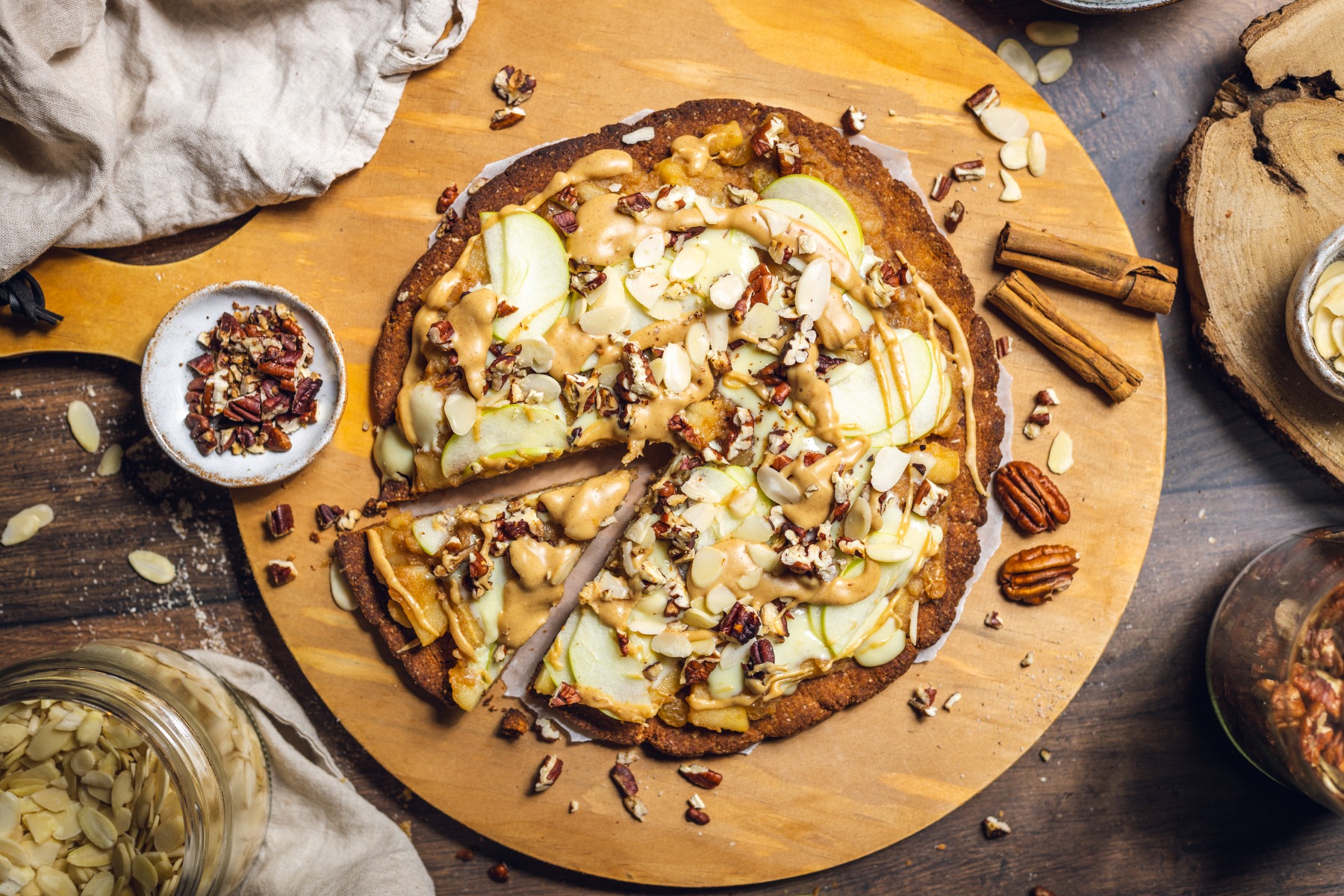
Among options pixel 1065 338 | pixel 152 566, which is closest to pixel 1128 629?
pixel 1065 338

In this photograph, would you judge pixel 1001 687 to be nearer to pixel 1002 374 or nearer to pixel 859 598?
pixel 859 598

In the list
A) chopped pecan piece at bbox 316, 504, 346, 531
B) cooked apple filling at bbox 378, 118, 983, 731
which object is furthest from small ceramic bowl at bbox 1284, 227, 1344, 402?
chopped pecan piece at bbox 316, 504, 346, 531

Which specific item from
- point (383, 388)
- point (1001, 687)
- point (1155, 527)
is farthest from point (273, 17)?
point (1155, 527)

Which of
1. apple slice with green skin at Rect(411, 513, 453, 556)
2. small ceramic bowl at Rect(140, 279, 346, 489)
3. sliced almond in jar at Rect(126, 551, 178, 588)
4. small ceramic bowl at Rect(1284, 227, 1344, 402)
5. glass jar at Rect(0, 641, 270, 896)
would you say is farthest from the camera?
Result: sliced almond in jar at Rect(126, 551, 178, 588)

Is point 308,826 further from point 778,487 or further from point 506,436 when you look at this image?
point 778,487

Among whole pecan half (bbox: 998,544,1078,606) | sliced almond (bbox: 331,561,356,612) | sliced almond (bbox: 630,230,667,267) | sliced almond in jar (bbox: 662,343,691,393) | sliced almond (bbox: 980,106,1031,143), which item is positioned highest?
sliced almond (bbox: 980,106,1031,143)

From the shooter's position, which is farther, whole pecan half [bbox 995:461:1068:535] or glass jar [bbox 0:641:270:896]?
whole pecan half [bbox 995:461:1068:535]

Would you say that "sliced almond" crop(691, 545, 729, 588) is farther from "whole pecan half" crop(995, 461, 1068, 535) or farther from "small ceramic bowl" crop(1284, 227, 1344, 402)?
"small ceramic bowl" crop(1284, 227, 1344, 402)
